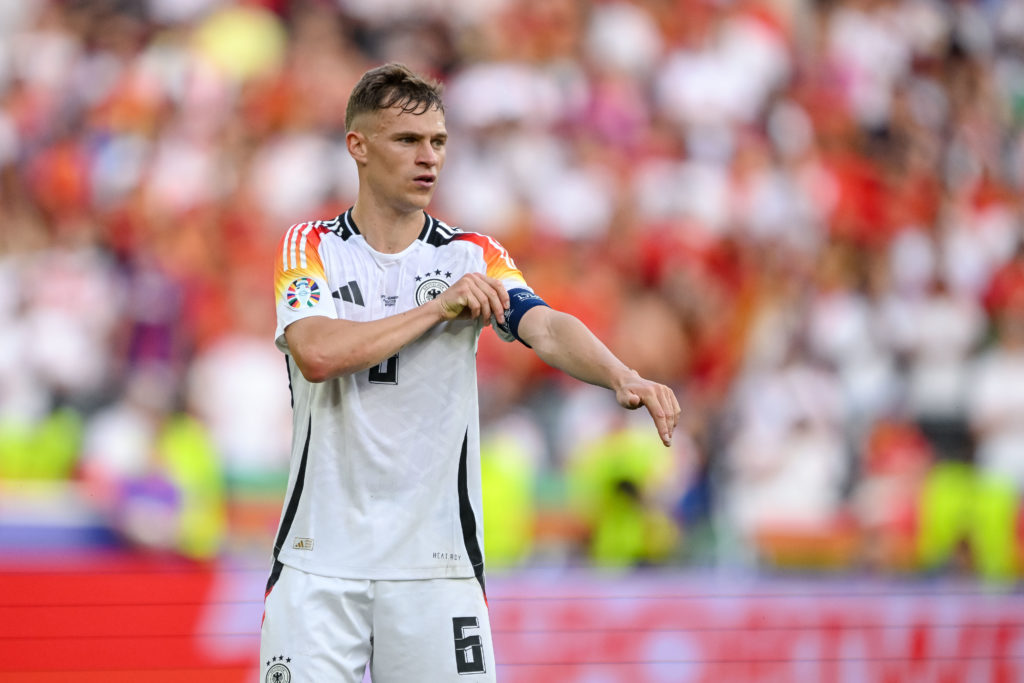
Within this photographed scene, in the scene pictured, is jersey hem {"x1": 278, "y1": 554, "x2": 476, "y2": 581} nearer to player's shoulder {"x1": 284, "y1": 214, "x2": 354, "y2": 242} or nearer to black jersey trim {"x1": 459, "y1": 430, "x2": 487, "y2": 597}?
black jersey trim {"x1": 459, "y1": 430, "x2": 487, "y2": 597}

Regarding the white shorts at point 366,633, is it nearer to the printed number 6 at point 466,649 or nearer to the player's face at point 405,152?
the printed number 6 at point 466,649

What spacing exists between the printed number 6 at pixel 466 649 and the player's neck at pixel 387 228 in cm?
115

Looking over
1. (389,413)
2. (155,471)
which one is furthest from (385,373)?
(155,471)

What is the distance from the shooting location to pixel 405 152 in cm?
381

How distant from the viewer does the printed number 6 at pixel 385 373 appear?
148 inches

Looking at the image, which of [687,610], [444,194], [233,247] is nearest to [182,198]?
[233,247]

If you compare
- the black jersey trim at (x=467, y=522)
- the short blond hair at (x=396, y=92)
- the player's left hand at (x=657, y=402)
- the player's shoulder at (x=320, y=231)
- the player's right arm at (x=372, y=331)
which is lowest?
the black jersey trim at (x=467, y=522)

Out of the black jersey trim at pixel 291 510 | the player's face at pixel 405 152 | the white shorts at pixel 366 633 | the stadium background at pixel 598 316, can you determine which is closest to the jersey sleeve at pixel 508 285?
the player's face at pixel 405 152


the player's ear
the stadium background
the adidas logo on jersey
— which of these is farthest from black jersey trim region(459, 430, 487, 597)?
the stadium background

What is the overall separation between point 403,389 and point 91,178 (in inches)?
Result: 279

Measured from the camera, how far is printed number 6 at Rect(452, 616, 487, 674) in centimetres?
370

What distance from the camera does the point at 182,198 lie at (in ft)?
Result: 32.6

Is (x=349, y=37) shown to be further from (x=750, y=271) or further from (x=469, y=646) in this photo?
(x=469, y=646)

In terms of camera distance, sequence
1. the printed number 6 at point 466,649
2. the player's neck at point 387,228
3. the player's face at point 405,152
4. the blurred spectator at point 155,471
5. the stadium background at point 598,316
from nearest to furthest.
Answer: the printed number 6 at point 466,649
the player's face at point 405,152
the player's neck at point 387,228
the stadium background at point 598,316
the blurred spectator at point 155,471
